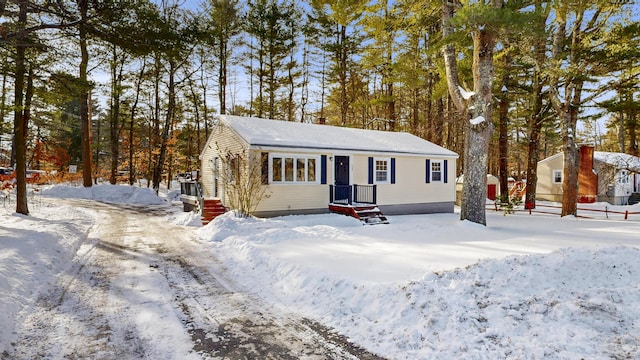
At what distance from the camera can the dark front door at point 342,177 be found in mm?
14669

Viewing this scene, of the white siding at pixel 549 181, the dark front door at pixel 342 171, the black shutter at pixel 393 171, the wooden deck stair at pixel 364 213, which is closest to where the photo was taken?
the wooden deck stair at pixel 364 213

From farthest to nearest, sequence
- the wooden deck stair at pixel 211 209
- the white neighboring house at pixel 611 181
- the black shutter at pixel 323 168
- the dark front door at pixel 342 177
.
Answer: the white neighboring house at pixel 611 181 < the dark front door at pixel 342 177 < the black shutter at pixel 323 168 < the wooden deck stair at pixel 211 209

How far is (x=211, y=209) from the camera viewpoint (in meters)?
13.6

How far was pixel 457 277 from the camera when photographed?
4.84 metres

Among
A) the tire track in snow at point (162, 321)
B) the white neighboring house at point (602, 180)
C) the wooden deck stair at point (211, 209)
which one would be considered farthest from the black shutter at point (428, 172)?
the white neighboring house at point (602, 180)

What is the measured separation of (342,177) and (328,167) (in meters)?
1.04

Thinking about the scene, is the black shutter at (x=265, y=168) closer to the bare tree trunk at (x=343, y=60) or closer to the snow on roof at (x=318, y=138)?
the snow on roof at (x=318, y=138)

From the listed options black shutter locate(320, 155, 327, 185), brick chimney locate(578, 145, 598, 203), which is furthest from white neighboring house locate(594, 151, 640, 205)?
black shutter locate(320, 155, 327, 185)

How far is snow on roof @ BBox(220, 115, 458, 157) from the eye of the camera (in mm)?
13413

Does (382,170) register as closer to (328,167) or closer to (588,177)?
(328,167)

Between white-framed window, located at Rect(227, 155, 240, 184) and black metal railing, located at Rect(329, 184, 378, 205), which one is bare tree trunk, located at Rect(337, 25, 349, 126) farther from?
white-framed window, located at Rect(227, 155, 240, 184)

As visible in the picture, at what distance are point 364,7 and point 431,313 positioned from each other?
19530mm

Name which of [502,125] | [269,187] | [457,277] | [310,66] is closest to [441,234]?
[457,277]

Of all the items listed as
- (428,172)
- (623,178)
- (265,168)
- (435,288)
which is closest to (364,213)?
(265,168)
